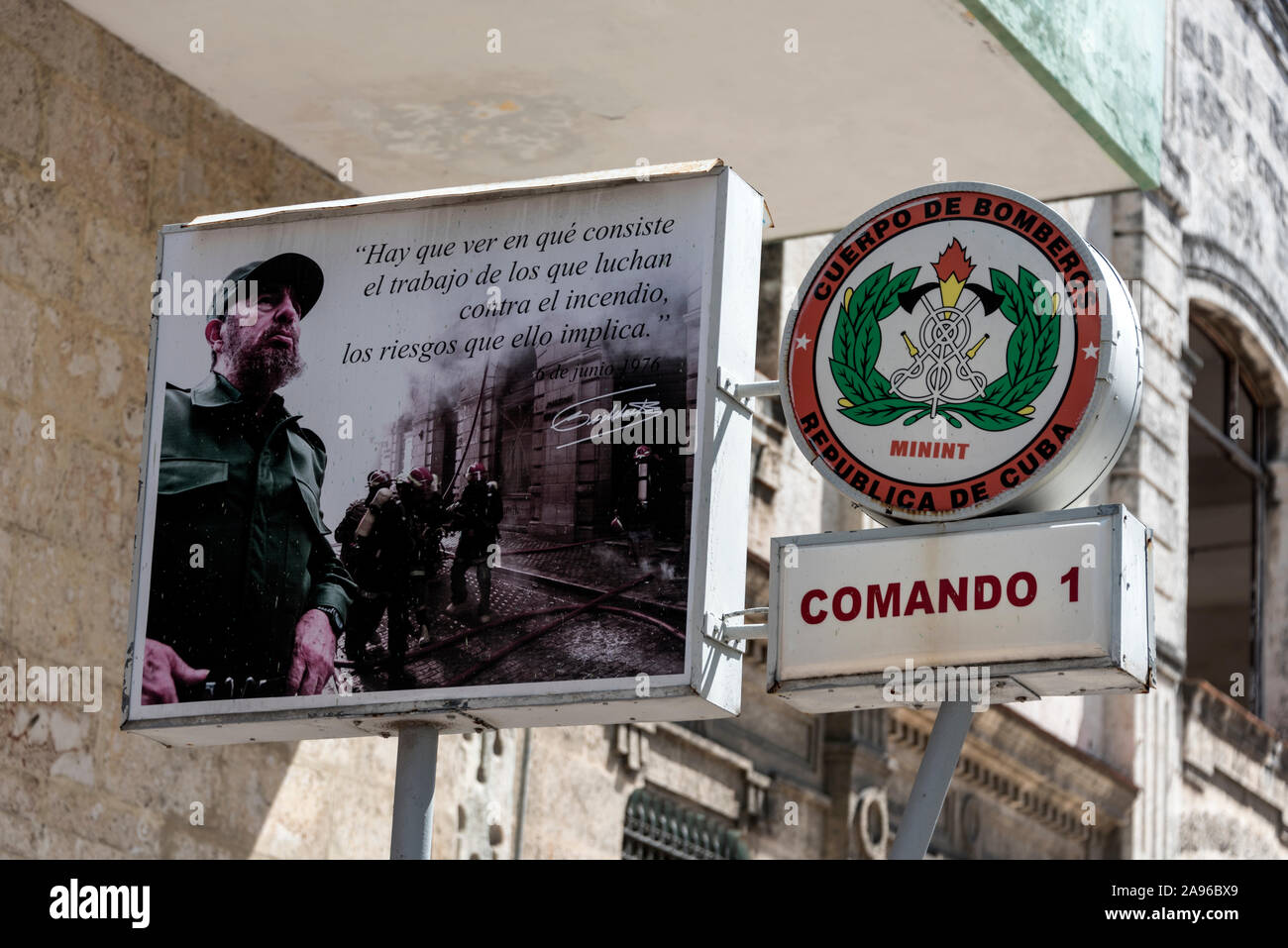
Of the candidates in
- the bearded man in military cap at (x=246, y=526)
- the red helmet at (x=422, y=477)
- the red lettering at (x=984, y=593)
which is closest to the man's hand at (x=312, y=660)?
the bearded man in military cap at (x=246, y=526)

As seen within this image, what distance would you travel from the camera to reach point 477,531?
7.53 meters

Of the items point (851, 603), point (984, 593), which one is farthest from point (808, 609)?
point (984, 593)

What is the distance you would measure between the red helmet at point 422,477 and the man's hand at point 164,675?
3.25ft

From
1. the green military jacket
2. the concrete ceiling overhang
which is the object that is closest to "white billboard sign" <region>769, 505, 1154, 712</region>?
the green military jacket

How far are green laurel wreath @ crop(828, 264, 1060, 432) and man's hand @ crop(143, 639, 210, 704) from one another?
97.9 inches

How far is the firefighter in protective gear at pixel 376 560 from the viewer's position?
24.6 feet

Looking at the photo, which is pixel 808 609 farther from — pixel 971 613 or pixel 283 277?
pixel 283 277

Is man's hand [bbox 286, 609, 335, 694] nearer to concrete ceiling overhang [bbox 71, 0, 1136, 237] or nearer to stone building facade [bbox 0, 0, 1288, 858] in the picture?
stone building facade [bbox 0, 0, 1288, 858]

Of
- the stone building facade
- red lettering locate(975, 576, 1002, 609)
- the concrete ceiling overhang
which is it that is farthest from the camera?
the concrete ceiling overhang

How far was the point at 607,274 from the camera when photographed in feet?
24.7

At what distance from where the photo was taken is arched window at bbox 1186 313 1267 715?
21.7m
